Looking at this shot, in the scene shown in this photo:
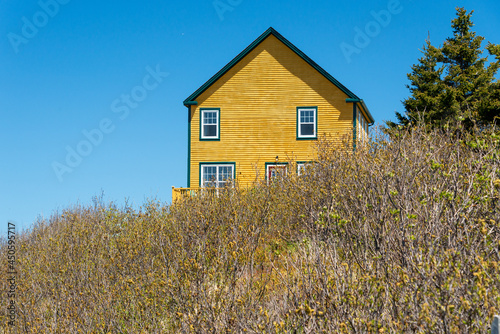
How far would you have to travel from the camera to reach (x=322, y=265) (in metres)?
7.34

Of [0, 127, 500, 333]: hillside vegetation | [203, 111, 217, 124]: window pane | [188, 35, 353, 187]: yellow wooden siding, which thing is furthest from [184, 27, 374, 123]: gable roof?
[0, 127, 500, 333]: hillside vegetation

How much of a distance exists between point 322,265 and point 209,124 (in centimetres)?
2081

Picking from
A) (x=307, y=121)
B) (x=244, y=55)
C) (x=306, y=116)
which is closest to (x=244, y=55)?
(x=244, y=55)

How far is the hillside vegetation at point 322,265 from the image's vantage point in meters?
6.60

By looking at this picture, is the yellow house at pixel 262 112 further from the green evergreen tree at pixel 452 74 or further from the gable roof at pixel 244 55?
the green evergreen tree at pixel 452 74

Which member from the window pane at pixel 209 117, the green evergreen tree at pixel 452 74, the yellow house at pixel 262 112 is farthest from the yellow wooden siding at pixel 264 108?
the green evergreen tree at pixel 452 74

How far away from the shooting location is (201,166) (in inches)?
1065

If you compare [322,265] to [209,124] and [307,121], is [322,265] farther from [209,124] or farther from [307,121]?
[209,124]

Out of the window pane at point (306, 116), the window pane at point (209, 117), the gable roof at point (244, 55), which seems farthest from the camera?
the window pane at point (209, 117)

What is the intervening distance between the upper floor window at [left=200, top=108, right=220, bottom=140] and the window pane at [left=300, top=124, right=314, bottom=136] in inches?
180

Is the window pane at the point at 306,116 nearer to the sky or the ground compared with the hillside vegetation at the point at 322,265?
nearer to the sky

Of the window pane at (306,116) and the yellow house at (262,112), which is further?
the window pane at (306,116)

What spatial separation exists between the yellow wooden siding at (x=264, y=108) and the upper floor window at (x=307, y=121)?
0.22 meters

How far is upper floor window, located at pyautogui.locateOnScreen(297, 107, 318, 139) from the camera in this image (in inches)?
1055
